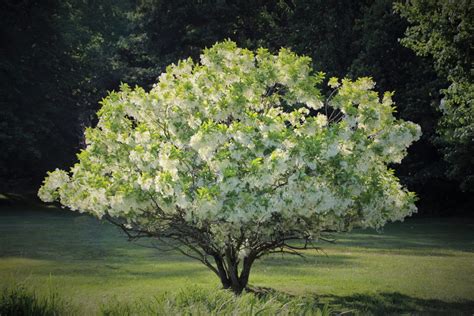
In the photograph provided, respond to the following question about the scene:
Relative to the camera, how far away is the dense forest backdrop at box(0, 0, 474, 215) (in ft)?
141

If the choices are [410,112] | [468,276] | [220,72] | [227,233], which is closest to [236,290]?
[227,233]

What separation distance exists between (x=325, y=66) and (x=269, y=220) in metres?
31.9

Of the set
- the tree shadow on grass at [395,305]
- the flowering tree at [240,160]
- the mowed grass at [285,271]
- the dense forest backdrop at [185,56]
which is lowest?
the tree shadow on grass at [395,305]

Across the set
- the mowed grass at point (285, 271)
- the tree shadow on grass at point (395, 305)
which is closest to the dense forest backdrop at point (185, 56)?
the mowed grass at point (285, 271)

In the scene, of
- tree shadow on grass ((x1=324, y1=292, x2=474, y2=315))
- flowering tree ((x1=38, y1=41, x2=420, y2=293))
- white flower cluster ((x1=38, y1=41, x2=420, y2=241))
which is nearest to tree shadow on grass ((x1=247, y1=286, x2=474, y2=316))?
tree shadow on grass ((x1=324, y1=292, x2=474, y2=315))

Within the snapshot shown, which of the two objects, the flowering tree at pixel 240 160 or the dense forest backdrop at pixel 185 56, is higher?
the dense forest backdrop at pixel 185 56

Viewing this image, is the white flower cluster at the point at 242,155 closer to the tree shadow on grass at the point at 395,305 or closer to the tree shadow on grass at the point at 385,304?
the tree shadow on grass at the point at 385,304

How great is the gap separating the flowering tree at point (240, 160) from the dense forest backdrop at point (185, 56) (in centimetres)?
2170

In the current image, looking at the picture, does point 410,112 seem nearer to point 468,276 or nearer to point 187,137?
point 468,276

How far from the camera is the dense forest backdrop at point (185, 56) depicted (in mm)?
43094

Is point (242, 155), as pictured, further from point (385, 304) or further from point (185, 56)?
point (185, 56)

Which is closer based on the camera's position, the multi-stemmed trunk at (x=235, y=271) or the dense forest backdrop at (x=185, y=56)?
the multi-stemmed trunk at (x=235, y=271)

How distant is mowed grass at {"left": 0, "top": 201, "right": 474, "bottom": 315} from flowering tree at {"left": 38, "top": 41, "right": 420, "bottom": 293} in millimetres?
2202

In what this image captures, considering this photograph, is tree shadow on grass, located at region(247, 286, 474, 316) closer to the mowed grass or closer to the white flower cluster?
the mowed grass
